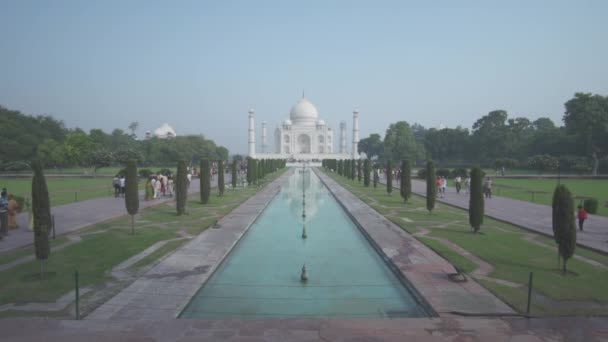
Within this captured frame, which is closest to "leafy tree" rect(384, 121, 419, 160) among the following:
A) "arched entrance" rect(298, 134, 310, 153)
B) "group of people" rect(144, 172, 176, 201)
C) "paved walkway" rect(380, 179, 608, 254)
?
"arched entrance" rect(298, 134, 310, 153)

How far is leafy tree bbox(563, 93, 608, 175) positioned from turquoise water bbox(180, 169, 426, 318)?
1291 inches

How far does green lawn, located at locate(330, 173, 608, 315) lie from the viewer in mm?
5527

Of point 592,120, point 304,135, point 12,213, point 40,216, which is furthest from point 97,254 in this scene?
point 304,135

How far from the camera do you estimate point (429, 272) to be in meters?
6.82

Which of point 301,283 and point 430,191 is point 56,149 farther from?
point 301,283

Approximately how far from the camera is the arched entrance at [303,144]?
79062 millimetres

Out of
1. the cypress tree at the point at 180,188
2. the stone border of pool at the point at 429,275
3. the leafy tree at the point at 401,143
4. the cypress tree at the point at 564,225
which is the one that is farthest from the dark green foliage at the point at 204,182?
the leafy tree at the point at 401,143

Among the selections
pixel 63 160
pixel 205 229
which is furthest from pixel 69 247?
pixel 63 160

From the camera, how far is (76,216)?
488 inches

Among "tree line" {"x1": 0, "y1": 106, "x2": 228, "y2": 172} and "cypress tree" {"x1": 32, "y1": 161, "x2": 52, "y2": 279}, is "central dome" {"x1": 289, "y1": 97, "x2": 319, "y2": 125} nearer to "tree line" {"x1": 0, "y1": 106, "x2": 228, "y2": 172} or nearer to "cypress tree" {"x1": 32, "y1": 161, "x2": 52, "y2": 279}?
"tree line" {"x1": 0, "y1": 106, "x2": 228, "y2": 172}

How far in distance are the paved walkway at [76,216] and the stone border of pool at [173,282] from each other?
11.3 feet

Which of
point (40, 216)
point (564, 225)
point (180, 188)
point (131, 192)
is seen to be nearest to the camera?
point (40, 216)

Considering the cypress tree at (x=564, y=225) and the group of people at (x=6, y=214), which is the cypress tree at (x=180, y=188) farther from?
the cypress tree at (x=564, y=225)

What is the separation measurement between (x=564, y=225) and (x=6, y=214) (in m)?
11.1
